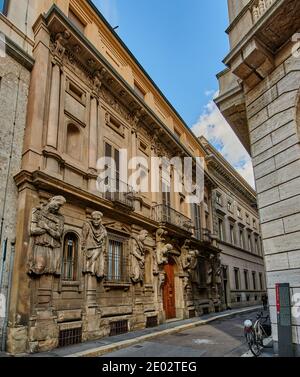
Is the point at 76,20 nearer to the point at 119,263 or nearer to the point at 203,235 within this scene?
the point at 119,263

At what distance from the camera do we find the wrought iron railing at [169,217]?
15.7 metres

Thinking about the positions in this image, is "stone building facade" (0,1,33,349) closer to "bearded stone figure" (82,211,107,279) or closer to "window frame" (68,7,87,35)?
"bearded stone figure" (82,211,107,279)

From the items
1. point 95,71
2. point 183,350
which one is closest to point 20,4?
point 95,71

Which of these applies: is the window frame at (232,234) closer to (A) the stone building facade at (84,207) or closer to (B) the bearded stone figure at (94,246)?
(A) the stone building facade at (84,207)

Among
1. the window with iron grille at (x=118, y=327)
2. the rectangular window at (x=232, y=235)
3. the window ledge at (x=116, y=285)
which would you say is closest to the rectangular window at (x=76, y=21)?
the window ledge at (x=116, y=285)

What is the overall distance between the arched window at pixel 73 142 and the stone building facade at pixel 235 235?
16.3 meters

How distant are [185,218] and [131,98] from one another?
8507mm

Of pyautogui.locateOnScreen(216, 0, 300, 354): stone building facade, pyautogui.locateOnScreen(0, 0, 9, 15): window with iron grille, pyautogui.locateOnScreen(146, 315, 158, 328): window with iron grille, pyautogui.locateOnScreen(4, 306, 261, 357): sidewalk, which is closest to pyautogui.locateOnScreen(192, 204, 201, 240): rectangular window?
pyautogui.locateOnScreen(146, 315, 158, 328): window with iron grille

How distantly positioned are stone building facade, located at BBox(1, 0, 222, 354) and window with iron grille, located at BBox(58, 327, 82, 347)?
0.09ft

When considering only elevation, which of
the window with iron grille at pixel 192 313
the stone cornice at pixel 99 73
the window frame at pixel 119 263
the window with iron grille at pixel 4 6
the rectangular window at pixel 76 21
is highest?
the rectangular window at pixel 76 21

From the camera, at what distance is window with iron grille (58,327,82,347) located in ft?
29.6

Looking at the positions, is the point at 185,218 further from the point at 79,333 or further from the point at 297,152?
the point at 297,152

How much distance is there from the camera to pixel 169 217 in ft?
55.1

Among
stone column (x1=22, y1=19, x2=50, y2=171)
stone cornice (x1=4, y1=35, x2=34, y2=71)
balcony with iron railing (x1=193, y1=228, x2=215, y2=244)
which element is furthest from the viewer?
balcony with iron railing (x1=193, y1=228, x2=215, y2=244)
